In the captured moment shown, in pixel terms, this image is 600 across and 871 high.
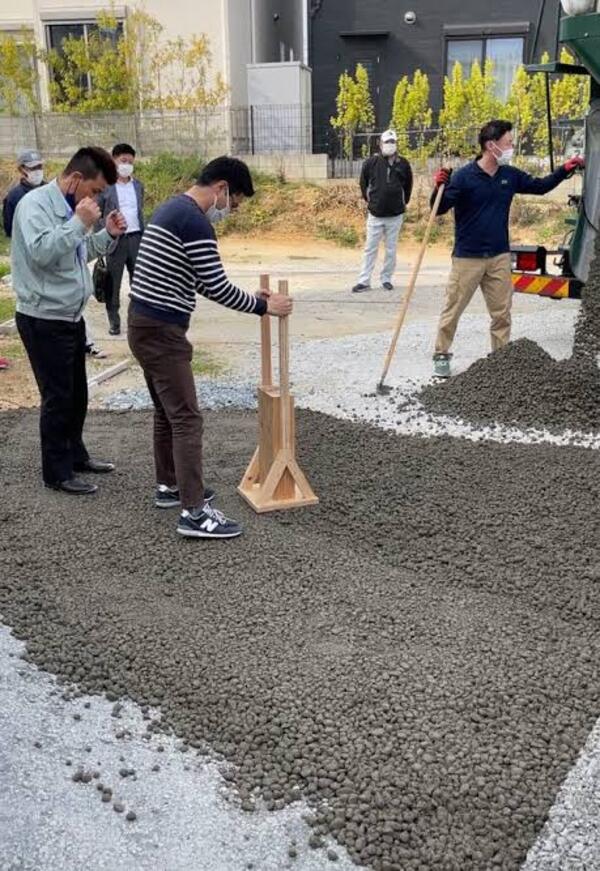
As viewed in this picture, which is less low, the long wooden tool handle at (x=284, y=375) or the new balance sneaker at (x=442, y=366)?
the long wooden tool handle at (x=284, y=375)

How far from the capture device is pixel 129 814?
2.75m

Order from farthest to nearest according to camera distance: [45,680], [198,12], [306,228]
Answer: [198,12] → [306,228] → [45,680]

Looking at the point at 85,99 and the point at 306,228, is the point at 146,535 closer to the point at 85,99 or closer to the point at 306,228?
the point at 306,228

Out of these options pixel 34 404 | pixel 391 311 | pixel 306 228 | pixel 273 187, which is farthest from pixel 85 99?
pixel 34 404

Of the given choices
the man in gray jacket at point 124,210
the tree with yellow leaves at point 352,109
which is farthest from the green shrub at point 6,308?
the tree with yellow leaves at point 352,109

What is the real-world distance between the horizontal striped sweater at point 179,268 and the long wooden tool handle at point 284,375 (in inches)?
6.6

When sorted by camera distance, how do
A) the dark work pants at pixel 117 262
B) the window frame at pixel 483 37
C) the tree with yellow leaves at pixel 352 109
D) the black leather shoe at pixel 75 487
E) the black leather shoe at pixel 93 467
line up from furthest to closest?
1. the window frame at pixel 483 37
2. the tree with yellow leaves at pixel 352 109
3. the dark work pants at pixel 117 262
4. the black leather shoe at pixel 93 467
5. the black leather shoe at pixel 75 487

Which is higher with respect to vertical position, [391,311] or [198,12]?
[198,12]

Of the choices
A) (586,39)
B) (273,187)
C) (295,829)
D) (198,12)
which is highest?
(198,12)

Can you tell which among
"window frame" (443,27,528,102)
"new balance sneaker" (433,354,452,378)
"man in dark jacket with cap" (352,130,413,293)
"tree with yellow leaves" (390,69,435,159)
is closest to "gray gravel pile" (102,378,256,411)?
"new balance sneaker" (433,354,452,378)

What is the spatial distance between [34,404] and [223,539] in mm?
3290

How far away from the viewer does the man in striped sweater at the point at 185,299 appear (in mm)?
4402

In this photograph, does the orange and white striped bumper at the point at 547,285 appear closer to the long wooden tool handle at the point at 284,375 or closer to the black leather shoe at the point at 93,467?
the long wooden tool handle at the point at 284,375

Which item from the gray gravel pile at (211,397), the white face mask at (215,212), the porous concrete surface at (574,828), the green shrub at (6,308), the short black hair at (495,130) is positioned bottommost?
the porous concrete surface at (574,828)
